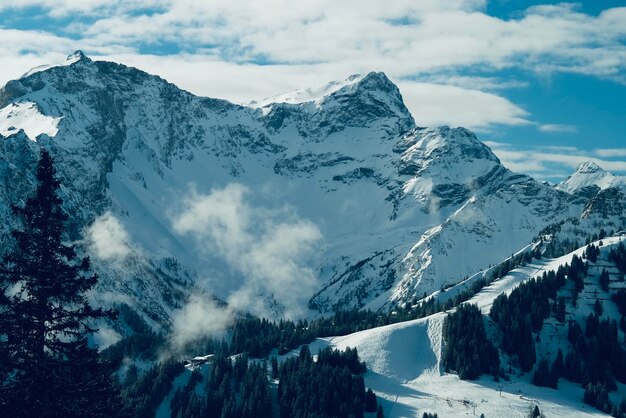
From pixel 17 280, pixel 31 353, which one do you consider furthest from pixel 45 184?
pixel 31 353

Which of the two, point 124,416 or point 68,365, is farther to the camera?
point 124,416

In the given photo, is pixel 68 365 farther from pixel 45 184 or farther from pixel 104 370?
pixel 45 184

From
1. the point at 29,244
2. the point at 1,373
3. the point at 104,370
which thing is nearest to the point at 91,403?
the point at 104,370

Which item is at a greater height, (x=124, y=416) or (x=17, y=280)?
(x=17, y=280)

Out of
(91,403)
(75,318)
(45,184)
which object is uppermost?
(45,184)

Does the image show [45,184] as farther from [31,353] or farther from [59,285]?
[31,353]

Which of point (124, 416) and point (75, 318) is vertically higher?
point (75, 318)
